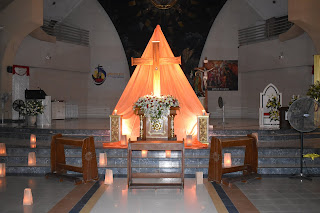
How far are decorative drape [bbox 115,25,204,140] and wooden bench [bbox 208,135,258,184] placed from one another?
236cm

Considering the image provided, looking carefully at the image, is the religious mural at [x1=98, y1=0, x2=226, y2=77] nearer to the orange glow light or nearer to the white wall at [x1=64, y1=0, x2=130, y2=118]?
the white wall at [x1=64, y1=0, x2=130, y2=118]

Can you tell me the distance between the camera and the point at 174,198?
5.15m

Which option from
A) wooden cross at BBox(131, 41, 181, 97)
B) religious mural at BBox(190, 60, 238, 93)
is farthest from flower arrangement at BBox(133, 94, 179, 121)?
religious mural at BBox(190, 60, 238, 93)

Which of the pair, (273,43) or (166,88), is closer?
(166,88)

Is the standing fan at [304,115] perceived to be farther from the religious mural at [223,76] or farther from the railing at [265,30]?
the religious mural at [223,76]

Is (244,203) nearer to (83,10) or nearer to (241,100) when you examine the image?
(241,100)

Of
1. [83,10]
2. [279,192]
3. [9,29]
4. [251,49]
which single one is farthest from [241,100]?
[279,192]

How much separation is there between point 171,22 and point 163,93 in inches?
362

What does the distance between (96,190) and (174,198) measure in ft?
4.24

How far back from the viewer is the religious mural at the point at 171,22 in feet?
55.4

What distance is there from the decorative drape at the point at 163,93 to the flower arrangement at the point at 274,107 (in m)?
Answer: 2.68

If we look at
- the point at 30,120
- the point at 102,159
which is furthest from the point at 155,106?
the point at 30,120

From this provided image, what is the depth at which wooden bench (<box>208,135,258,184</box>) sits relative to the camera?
604cm

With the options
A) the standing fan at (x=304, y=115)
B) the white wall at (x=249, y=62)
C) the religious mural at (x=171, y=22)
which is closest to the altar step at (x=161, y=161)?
the standing fan at (x=304, y=115)
